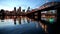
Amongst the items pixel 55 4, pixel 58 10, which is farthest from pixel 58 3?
pixel 58 10

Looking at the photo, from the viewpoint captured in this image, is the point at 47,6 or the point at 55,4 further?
the point at 47,6

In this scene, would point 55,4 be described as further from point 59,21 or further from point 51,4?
point 59,21

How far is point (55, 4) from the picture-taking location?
28.3 metres

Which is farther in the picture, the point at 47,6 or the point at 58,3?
the point at 47,6

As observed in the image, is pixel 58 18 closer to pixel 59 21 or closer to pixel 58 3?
pixel 59 21

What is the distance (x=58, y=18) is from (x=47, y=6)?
3.79 m

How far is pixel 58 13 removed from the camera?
2998 centimetres

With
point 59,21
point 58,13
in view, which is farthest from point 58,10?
point 59,21

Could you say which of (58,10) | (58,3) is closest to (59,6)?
(58,3)

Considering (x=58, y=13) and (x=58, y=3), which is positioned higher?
(x=58, y=3)

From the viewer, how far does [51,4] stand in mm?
29172

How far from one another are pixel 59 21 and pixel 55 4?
393 cm

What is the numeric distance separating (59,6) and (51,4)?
240cm

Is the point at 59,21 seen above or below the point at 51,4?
below
